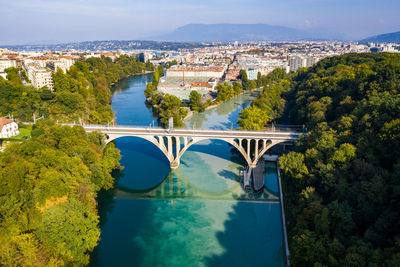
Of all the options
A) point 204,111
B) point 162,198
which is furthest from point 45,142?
point 204,111

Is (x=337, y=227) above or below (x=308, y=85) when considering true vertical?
below

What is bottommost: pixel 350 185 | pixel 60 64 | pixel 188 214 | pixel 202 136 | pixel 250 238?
pixel 250 238

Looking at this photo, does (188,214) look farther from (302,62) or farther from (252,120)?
(302,62)

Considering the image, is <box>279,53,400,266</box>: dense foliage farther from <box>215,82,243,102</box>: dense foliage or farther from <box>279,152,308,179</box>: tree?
<box>215,82,243,102</box>: dense foliage

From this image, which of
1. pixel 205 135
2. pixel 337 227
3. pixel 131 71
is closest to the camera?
pixel 337 227

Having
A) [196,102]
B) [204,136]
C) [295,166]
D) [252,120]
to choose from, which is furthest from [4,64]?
[295,166]

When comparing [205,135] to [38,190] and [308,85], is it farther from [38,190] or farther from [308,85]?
[308,85]
